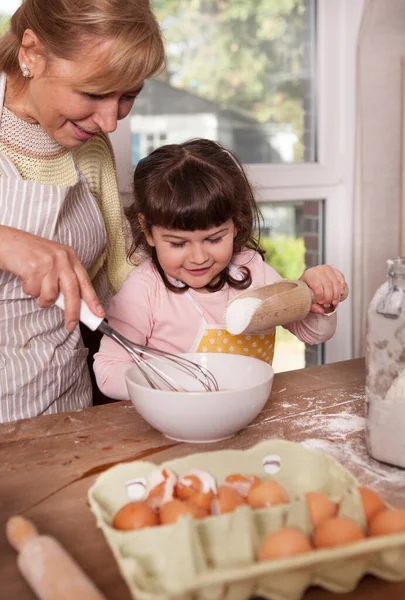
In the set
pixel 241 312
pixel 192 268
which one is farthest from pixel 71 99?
pixel 241 312

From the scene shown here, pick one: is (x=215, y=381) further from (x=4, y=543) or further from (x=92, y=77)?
(x=92, y=77)

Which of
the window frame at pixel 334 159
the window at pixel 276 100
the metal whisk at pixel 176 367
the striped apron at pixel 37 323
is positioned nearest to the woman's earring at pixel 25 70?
the striped apron at pixel 37 323

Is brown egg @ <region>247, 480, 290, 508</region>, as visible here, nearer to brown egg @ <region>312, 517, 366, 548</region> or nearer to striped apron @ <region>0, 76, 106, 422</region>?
brown egg @ <region>312, 517, 366, 548</region>

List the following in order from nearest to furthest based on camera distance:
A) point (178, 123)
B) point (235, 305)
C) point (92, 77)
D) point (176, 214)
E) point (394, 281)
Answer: point (394, 281) → point (235, 305) → point (92, 77) → point (176, 214) → point (178, 123)

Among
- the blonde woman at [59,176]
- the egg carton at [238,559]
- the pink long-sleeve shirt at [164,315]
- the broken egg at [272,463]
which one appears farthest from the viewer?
the pink long-sleeve shirt at [164,315]

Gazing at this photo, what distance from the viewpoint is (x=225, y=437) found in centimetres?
99

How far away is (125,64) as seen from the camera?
1.25 meters

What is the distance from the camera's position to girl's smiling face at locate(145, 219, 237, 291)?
1.39 m

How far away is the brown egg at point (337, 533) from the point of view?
625 mm

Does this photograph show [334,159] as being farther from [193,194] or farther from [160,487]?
[160,487]

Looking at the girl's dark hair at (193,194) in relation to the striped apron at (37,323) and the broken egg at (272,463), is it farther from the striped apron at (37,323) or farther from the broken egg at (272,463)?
the broken egg at (272,463)

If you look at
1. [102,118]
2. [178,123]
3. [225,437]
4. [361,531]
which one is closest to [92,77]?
[102,118]

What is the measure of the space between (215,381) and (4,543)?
465 millimetres

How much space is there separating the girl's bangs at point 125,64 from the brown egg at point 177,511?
0.83 metres
